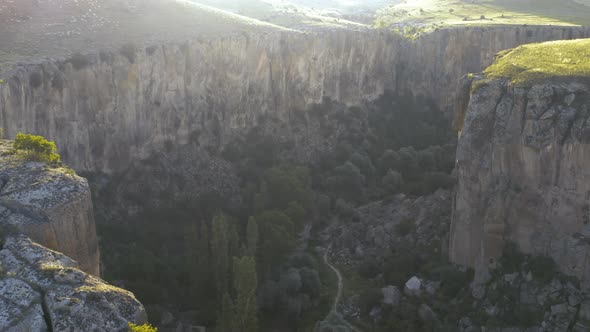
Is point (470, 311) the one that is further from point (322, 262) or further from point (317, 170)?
point (317, 170)

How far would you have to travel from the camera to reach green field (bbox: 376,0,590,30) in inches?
2953

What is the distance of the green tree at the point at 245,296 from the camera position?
28.8m

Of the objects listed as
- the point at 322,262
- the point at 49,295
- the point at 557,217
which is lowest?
the point at 322,262

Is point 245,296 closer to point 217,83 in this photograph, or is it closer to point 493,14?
point 217,83

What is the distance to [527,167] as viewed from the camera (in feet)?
99.9

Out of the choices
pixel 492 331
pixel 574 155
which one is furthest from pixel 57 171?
pixel 574 155

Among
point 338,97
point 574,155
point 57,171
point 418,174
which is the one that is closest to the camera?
point 57,171

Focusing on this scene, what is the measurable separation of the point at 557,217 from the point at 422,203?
1446 centimetres

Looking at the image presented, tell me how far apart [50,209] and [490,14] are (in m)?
78.8

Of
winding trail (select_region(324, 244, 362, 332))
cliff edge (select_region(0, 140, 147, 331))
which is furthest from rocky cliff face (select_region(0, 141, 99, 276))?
winding trail (select_region(324, 244, 362, 332))

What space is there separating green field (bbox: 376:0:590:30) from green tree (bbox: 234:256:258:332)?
179 feet

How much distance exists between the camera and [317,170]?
57.4m

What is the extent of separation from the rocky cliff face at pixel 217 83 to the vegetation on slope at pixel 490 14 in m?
5.31

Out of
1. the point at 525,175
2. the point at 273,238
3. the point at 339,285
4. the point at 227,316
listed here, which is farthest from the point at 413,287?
the point at 227,316
